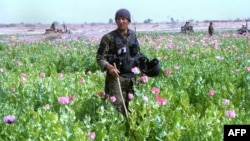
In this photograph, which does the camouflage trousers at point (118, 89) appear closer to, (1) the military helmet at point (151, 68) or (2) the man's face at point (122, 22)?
(1) the military helmet at point (151, 68)

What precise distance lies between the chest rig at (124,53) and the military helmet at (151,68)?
119mm

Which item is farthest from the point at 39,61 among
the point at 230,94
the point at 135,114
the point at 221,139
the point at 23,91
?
the point at 221,139

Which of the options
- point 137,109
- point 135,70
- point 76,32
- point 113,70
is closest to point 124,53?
point 135,70

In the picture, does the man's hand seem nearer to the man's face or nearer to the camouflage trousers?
the camouflage trousers

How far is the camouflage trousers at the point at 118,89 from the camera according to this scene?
6.12 m

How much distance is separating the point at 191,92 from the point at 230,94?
0.75 m

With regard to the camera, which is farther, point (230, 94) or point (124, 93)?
point (230, 94)

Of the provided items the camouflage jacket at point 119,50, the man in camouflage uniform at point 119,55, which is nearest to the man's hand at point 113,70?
the man in camouflage uniform at point 119,55

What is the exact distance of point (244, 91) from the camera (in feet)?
24.5

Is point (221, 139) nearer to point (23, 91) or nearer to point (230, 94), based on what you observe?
point (230, 94)

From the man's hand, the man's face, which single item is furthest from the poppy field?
the man's face

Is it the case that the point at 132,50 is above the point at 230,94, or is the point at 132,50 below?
above

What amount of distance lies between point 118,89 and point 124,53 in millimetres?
453

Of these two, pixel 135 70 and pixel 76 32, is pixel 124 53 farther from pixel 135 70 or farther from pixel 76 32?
pixel 76 32
